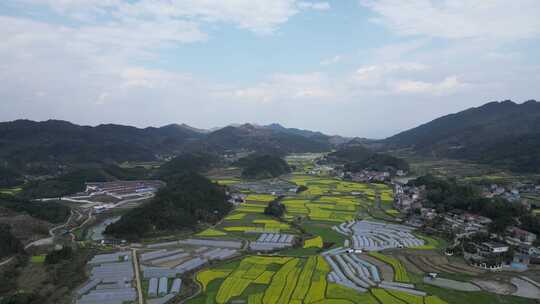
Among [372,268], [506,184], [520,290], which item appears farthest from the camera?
[506,184]

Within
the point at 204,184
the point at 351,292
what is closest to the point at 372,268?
the point at 351,292

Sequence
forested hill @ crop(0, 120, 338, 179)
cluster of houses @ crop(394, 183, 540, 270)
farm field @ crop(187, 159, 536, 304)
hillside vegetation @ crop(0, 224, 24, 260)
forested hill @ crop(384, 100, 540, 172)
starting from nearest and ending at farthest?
farm field @ crop(187, 159, 536, 304), cluster of houses @ crop(394, 183, 540, 270), hillside vegetation @ crop(0, 224, 24, 260), forested hill @ crop(384, 100, 540, 172), forested hill @ crop(0, 120, 338, 179)

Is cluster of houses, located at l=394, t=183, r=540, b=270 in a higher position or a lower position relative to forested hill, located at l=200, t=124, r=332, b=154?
lower

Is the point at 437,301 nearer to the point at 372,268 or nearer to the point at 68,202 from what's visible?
the point at 372,268

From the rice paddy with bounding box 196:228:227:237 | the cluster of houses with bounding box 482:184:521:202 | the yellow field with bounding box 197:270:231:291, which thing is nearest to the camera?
the yellow field with bounding box 197:270:231:291

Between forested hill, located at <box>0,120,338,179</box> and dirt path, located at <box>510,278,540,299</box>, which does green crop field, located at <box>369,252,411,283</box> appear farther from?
forested hill, located at <box>0,120,338,179</box>

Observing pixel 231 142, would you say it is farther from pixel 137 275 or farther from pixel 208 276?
pixel 208 276

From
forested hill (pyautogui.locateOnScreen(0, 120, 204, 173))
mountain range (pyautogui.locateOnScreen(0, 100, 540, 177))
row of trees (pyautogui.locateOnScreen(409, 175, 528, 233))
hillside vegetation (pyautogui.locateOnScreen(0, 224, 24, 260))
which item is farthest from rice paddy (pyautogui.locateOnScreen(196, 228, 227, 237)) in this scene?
forested hill (pyautogui.locateOnScreen(0, 120, 204, 173))

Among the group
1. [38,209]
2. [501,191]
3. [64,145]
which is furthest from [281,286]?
[64,145]

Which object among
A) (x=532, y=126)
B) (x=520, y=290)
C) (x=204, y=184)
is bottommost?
(x=520, y=290)
